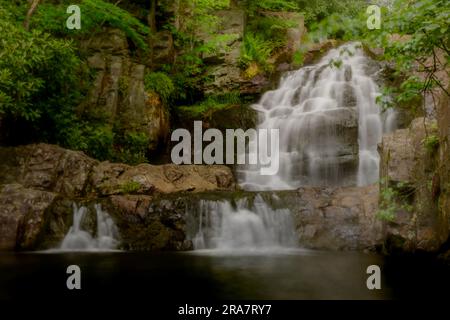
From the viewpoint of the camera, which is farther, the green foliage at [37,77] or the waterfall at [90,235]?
the waterfall at [90,235]

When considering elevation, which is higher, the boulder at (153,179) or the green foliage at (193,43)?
the green foliage at (193,43)

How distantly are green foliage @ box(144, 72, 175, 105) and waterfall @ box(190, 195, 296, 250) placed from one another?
628 centimetres

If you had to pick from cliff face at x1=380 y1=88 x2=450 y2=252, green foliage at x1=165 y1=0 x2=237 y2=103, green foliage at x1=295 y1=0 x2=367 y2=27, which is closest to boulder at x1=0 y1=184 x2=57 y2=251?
cliff face at x1=380 y1=88 x2=450 y2=252

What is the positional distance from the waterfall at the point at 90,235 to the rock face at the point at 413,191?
5537mm

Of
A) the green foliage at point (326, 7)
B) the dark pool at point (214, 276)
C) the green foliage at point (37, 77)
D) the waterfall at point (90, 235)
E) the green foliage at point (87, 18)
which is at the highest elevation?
the green foliage at point (326, 7)

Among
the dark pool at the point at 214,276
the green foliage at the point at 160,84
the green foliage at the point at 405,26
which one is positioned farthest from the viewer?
the green foliage at the point at 160,84

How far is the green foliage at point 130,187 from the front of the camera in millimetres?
9398

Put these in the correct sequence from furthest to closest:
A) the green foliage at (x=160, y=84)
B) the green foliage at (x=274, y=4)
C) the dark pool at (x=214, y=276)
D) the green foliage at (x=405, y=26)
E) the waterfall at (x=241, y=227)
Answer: the green foliage at (x=274, y=4), the green foliage at (x=160, y=84), the waterfall at (x=241, y=227), the dark pool at (x=214, y=276), the green foliage at (x=405, y=26)

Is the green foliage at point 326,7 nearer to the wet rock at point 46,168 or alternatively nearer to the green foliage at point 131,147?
the green foliage at point 131,147

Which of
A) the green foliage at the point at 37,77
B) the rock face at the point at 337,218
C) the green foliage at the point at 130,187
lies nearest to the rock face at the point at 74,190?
the green foliage at the point at 130,187

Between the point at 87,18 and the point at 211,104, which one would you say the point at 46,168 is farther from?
the point at 211,104

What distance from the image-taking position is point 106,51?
13.9 meters

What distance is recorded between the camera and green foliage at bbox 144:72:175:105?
13.7m

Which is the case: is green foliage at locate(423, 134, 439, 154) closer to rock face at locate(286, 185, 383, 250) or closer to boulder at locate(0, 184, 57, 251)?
rock face at locate(286, 185, 383, 250)
